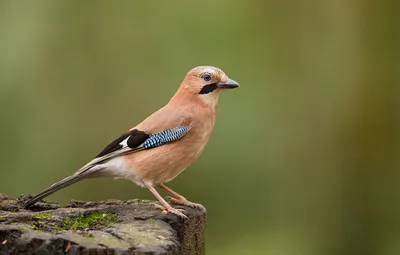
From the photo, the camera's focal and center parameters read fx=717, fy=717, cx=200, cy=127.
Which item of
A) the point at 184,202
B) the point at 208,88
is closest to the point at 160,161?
the point at 184,202

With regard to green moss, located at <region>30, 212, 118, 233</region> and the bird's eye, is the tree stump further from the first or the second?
the bird's eye

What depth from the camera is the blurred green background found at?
11258mm

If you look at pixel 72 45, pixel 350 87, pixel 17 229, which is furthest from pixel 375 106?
pixel 17 229

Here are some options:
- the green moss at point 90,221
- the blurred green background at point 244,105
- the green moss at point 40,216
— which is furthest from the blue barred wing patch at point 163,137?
the blurred green background at point 244,105

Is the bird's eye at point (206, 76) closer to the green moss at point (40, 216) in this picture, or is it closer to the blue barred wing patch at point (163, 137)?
the blue barred wing patch at point (163, 137)

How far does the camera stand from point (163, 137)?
623 centimetres

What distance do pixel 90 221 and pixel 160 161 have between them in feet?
3.71

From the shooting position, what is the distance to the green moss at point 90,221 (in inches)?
197

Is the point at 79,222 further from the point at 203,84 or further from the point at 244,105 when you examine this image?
the point at 244,105

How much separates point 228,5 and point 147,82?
1.91m

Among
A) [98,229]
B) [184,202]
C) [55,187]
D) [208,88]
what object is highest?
[208,88]

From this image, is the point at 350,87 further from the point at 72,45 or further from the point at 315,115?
the point at 72,45

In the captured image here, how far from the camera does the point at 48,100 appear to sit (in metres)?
12.0

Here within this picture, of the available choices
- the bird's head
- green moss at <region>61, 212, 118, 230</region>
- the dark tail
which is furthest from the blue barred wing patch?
green moss at <region>61, 212, 118, 230</region>
